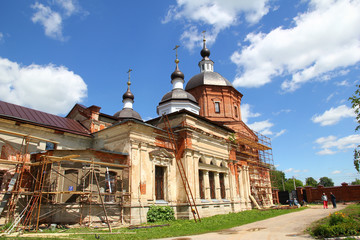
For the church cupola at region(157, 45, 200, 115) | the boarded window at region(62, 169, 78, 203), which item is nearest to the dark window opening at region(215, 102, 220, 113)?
the church cupola at region(157, 45, 200, 115)

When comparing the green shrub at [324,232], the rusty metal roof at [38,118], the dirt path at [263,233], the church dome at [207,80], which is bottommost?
the dirt path at [263,233]

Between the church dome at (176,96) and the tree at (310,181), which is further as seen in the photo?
the tree at (310,181)

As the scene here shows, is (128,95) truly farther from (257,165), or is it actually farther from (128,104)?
(257,165)

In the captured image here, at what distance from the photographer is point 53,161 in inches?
558

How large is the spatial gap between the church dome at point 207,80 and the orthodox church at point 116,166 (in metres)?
5.81

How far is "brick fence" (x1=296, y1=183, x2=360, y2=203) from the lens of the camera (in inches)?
1203

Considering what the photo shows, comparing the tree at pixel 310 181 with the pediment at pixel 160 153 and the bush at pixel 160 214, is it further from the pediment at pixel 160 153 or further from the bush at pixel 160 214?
the bush at pixel 160 214

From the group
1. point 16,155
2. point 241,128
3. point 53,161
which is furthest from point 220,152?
point 16,155

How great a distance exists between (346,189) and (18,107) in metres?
34.4

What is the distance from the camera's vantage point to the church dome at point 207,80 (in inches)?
1277

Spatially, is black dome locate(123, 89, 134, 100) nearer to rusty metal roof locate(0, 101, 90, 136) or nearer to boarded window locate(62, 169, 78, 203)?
rusty metal roof locate(0, 101, 90, 136)

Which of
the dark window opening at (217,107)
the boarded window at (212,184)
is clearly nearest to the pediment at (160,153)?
the boarded window at (212,184)

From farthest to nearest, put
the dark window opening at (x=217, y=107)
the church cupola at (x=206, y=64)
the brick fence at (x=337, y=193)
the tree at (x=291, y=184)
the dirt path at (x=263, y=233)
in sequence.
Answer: the tree at (x=291, y=184) < the church cupola at (x=206, y=64) < the dark window opening at (x=217, y=107) < the brick fence at (x=337, y=193) < the dirt path at (x=263, y=233)

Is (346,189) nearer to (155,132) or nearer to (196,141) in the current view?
(196,141)
